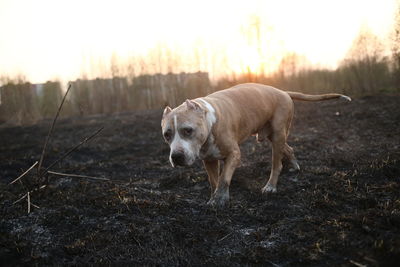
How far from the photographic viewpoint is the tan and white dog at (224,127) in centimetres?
430

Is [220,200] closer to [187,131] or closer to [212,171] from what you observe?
[212,171]

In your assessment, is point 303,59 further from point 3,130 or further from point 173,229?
point 173,229

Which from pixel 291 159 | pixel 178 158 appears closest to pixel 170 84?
pixel 291 159

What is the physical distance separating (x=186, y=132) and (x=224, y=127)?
64cm

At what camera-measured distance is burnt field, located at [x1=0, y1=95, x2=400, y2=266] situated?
3.33 m

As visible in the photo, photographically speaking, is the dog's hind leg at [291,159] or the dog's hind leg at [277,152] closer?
the dog's hind leg at [277,152]

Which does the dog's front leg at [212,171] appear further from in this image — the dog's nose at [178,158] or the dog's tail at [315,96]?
the dog's tail at [315,96]

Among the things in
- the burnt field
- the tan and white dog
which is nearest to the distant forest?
the burnt field

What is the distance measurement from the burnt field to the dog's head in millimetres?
719

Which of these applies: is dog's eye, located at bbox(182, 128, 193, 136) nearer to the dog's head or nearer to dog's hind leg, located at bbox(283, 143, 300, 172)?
the dog's head

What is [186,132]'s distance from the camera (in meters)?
4.29

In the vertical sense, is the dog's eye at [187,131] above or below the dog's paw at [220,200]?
above

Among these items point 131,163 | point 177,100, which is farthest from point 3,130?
point 131,163

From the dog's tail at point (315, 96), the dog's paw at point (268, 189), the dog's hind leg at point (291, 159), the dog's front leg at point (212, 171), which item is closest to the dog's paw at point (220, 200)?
the dog's front leg at point (212, 171)
